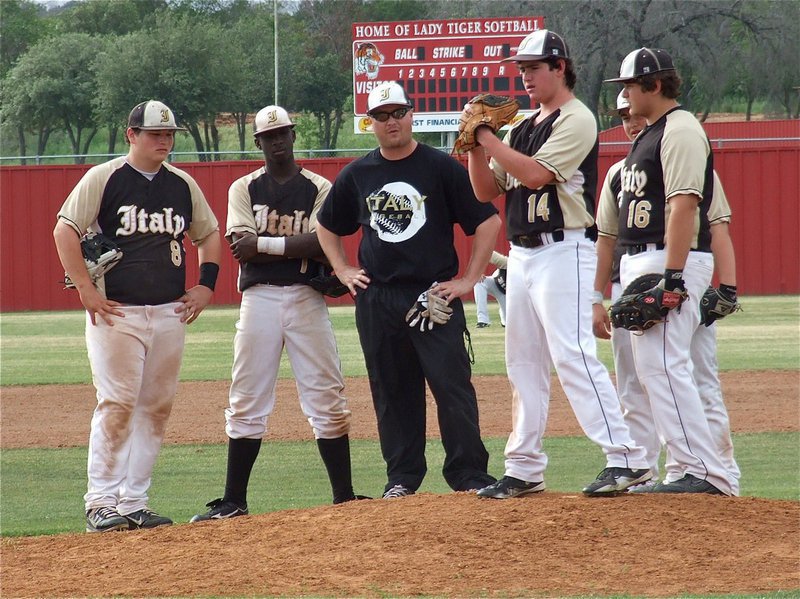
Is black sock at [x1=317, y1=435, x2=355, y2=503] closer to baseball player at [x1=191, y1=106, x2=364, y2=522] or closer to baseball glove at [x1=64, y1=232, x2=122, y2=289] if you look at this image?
baseball player at [x1=191, y1=106, x2=364, y2=522]

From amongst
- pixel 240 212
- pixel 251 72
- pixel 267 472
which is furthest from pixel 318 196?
pixel 251 72

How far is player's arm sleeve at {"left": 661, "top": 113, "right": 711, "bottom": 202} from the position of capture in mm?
5004

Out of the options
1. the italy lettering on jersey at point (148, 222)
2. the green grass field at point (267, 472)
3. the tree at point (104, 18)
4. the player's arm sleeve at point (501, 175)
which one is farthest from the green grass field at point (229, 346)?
the tree at point (104, 18)

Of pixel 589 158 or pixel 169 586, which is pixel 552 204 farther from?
pixel 169 586

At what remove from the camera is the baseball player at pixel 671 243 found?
5.02m

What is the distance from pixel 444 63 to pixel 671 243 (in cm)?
2078

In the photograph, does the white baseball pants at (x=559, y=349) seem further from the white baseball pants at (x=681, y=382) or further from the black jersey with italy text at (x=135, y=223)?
the black jersey with italy text at (x=135, y=223)

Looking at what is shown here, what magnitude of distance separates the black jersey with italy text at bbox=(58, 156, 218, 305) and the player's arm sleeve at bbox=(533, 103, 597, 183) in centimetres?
215

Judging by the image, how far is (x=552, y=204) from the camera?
16.1 ft

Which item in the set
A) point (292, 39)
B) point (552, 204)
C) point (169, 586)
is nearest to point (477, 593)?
point (169, 586)

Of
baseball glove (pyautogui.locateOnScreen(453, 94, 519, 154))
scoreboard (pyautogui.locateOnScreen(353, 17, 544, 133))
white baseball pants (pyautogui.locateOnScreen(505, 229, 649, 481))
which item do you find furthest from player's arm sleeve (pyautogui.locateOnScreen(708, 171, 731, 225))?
scoreboard (pyautogui.locateOnScreen(353, 17, 544, 133))

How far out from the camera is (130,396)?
573 cm

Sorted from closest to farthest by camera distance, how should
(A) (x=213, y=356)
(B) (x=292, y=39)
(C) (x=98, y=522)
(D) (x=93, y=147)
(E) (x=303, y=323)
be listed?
(C) (x=98, y=522) < (E) (x=303, y=323) < (A) (x=213, y=356) < (D) (x=93, y=147) < (B) (x=292, y=39)

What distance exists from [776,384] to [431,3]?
4041 centimetres
